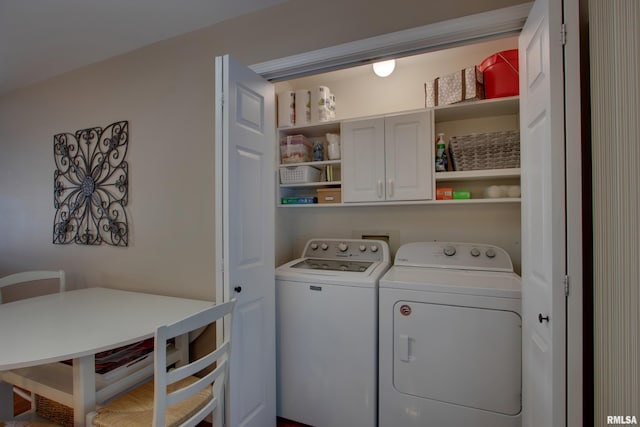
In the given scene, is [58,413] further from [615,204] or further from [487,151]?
[487,151]

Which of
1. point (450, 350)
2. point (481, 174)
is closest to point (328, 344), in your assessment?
point (450, 350)

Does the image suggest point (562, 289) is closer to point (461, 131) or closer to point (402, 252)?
point (402, 252)

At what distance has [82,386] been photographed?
1.13 meters

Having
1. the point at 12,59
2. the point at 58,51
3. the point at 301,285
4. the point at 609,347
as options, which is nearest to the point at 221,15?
the point at 58,51

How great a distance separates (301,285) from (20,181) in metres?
3.04

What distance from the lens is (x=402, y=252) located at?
6.68ft

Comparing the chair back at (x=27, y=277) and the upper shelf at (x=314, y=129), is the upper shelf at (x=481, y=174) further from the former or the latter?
the chair back at (x=27, y=277)

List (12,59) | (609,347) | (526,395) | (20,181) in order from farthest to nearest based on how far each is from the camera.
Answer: (20,181) → (12,59) → (526,395) → (609,347)

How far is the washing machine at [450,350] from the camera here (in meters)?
1.38

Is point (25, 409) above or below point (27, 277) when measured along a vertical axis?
below

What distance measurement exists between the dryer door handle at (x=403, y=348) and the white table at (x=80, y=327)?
1.18 metres

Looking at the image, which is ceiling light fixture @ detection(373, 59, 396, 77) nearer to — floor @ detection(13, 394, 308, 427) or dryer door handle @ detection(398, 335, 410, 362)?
dryer door handle @ detection(398, 335, 410, 362)

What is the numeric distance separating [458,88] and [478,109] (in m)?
0.21

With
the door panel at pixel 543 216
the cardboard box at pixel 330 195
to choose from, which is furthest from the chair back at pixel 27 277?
the door panel at pixel 543 216
